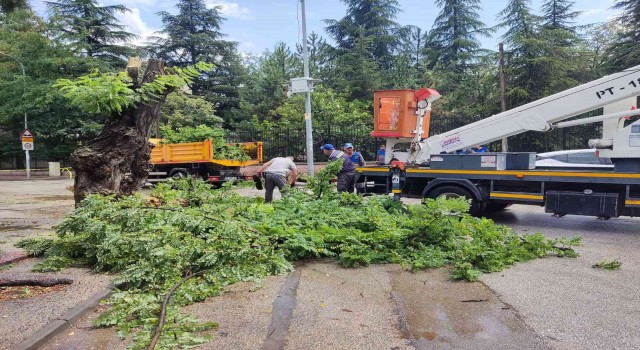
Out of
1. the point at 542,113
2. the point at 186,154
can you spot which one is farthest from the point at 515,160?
the point at 186,154

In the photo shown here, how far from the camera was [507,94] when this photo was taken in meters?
25.0

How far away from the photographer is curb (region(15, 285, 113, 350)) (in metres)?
3.29

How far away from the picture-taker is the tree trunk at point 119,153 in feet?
20.7

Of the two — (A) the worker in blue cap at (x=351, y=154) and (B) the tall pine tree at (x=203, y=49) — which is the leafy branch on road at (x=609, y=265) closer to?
(A) the worker in blue cap at (x=351, y=154)

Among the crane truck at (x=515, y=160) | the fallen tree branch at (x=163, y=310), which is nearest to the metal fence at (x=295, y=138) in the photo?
the crane truck at (x=515, y=160)

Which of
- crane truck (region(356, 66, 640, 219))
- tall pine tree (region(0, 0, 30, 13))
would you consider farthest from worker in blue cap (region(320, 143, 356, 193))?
tall pine tree (region(0, 0, 30, 13))

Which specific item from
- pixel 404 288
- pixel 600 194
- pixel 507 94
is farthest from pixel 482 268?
pixel 507 94

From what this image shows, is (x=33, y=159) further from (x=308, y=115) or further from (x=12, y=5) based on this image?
(x=12, y=5)

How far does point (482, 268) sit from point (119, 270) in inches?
171

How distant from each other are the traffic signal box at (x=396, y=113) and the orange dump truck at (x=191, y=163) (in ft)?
27.5

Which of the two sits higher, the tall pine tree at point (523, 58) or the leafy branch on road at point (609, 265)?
the tall pine tree at point (523, 58)

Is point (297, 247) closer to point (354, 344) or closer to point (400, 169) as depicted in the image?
point (354, 344)

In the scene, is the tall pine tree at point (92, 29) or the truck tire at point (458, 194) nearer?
the truck tire at point (458, 194)

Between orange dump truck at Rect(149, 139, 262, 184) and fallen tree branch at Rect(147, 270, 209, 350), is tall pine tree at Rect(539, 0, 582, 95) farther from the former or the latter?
fallen tree branch at Rect(147, 270, 209, 350)
